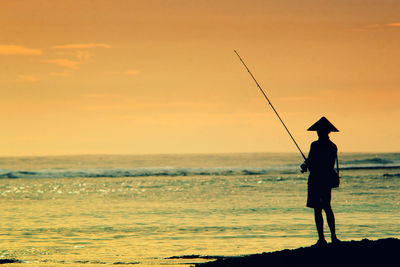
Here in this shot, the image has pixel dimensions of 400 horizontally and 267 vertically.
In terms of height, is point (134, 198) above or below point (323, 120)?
below

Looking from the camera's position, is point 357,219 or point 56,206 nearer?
point 357,219

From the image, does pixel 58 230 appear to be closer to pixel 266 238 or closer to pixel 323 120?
pixel 266 238

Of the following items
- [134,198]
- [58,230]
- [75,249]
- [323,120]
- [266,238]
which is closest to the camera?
[323,120]

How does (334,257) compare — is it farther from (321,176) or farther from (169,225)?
(169,225)

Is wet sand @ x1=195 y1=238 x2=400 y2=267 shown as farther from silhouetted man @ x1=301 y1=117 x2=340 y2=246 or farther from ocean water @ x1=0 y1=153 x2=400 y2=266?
ocean water @ x1=0 y1=153 x2=400 y2=266

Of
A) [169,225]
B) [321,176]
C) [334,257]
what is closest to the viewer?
[334,257]

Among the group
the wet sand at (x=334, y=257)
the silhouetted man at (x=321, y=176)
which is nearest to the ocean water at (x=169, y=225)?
the wet sand at (x=334, y=257)

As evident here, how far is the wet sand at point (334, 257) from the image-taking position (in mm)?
8094

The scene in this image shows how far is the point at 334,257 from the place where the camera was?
8.27m

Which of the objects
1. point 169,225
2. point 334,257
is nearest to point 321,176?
point 334,257

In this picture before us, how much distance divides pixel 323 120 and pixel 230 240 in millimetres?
3685

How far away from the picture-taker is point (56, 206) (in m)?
20.1

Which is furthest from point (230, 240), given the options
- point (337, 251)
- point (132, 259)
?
point (337, 251)

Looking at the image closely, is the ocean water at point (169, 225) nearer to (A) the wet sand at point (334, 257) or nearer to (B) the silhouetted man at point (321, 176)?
(A) the wet sand at point (334, 257)
